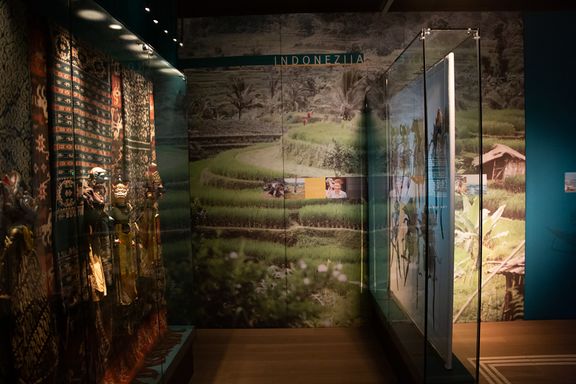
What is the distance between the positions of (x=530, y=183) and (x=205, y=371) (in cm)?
358

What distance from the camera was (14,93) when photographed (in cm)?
160

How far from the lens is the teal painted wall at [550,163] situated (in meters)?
4.30

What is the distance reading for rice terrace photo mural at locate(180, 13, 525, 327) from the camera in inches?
172

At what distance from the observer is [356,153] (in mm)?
4453

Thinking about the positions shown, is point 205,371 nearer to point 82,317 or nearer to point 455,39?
point 82,317

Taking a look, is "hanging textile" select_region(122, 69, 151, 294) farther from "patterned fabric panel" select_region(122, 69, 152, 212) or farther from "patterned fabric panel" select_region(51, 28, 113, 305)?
"patterned fabric panel" select_region(51, 28, 113, 305)

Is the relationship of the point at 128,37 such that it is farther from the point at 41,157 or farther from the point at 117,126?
the point at 41,157

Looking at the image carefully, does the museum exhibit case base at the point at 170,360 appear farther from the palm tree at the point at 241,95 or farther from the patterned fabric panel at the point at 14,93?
the palm tree at the point at 241,95

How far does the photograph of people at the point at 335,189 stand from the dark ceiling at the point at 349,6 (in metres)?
1.71

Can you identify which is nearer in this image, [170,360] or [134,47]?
[134,47]

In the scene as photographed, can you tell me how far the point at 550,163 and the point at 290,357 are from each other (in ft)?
10.5

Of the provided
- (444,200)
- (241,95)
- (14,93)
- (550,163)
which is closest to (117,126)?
(14,93)

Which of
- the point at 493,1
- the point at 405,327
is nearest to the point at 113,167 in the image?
the point at 405,327

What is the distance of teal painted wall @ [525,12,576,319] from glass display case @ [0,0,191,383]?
11.8 ft
